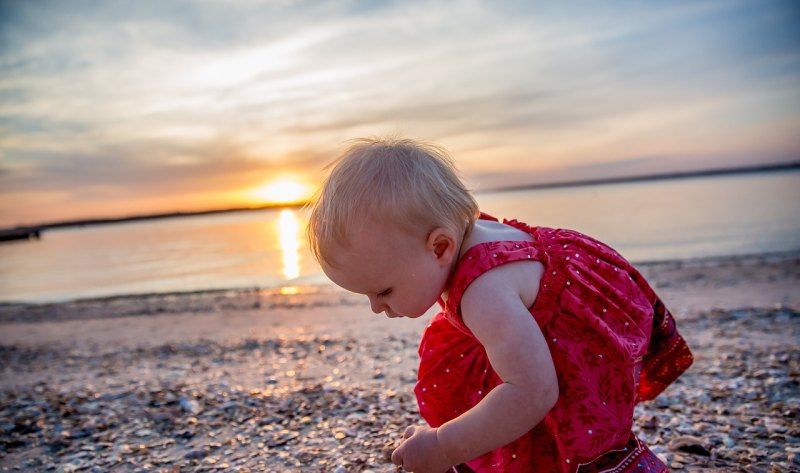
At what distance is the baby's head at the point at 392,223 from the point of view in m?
2.05

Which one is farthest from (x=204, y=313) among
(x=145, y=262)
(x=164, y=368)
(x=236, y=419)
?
(x=145, y=262)

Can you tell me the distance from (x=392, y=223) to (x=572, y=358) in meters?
0.87

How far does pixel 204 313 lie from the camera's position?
12.1 m

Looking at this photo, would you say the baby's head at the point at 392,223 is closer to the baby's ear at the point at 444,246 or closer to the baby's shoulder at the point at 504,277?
the baby's ear at the point at 444,246

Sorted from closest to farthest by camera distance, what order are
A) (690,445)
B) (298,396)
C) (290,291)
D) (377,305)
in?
(377,305), (690,445), (298,396), (290,291)

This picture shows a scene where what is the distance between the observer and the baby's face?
206 centimetres

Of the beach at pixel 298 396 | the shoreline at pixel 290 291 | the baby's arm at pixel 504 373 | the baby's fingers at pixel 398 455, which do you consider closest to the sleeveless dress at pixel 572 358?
the baby's arm at pixel 504 373

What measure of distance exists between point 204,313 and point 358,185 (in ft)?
36.2

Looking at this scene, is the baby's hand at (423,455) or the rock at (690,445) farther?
the rock at (690,445)

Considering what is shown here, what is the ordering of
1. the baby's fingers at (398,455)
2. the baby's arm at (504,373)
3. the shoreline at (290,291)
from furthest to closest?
the shoreline at (290,291), the baby's fingers at (398,455), the baby's arm at (504,373)

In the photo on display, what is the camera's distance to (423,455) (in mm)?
2094

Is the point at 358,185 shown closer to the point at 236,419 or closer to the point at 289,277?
the point at 236,419

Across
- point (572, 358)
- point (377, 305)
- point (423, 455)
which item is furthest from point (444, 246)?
point (423, 455)

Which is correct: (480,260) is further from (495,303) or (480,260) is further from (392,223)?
(392,223)
